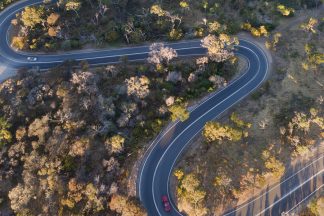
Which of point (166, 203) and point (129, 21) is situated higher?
point (129, 21)

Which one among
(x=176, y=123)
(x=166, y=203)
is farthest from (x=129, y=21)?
(x=166, y=203)

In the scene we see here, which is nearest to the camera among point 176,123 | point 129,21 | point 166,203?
point 166,203

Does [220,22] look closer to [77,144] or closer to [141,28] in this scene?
[141,28]

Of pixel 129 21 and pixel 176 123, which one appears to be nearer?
pixel 176 123

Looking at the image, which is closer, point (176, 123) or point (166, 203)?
point (166, 203)

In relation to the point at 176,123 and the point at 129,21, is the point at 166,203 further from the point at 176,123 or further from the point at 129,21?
the point at 129,21

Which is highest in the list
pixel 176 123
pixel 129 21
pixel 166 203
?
pixel 129 21

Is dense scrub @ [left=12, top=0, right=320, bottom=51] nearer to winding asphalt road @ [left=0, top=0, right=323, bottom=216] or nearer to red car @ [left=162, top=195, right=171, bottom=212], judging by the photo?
winding asphalt road @ [left=0, top=0, right=323, bottom=216]

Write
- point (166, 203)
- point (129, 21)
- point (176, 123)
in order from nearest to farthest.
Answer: point (166, 203) → point (176, 123) → point (129, 21)

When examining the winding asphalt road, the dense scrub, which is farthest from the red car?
the dense scrub

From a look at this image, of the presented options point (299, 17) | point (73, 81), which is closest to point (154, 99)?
point (73, 81)
